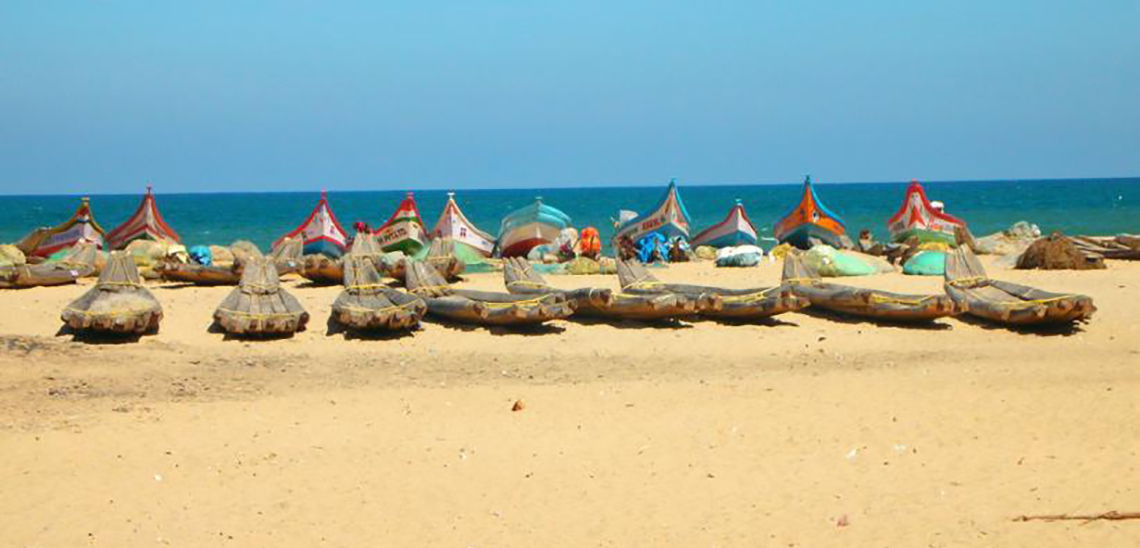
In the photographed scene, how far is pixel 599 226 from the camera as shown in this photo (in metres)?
53.8

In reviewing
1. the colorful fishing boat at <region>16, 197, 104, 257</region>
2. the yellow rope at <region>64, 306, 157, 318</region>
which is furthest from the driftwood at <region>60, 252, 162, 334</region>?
the colorful fishing boat at <region>16, 197, 104, 257</region>

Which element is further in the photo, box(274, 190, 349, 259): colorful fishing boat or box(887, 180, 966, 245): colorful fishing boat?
box(887, 180, 966, 245): colorful fishing boat

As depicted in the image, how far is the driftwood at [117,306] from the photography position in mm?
13188

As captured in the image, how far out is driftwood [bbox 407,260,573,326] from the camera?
14.1 metres

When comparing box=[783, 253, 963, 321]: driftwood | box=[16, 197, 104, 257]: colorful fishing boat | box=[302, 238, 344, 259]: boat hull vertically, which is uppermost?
box=[16, 197, 104, 257]: colorful fishing boat

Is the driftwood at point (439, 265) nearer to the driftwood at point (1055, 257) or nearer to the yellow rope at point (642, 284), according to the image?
the yellow rope at point (642, 284)

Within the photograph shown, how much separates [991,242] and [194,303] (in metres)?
18.5

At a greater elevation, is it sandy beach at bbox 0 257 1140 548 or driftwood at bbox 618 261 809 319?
driftwood at bbox 618 261 809 319

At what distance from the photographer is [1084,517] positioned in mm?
7312

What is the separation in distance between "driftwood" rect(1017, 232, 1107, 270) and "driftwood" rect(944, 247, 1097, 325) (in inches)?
168

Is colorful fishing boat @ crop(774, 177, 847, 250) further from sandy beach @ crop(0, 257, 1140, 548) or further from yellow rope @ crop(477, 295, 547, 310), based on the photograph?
yellow rope @ crop(477, 295, 547, 310)

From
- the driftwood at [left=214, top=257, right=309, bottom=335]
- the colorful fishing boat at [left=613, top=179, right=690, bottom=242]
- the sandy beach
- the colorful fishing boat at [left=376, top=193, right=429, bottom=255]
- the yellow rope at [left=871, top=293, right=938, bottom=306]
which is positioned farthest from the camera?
the colorful fishing boat at [left=613, top=179, right=690, bottom=242]

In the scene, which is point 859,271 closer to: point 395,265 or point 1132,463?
point 395,265

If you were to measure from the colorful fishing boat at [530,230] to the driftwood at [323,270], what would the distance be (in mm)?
7687
